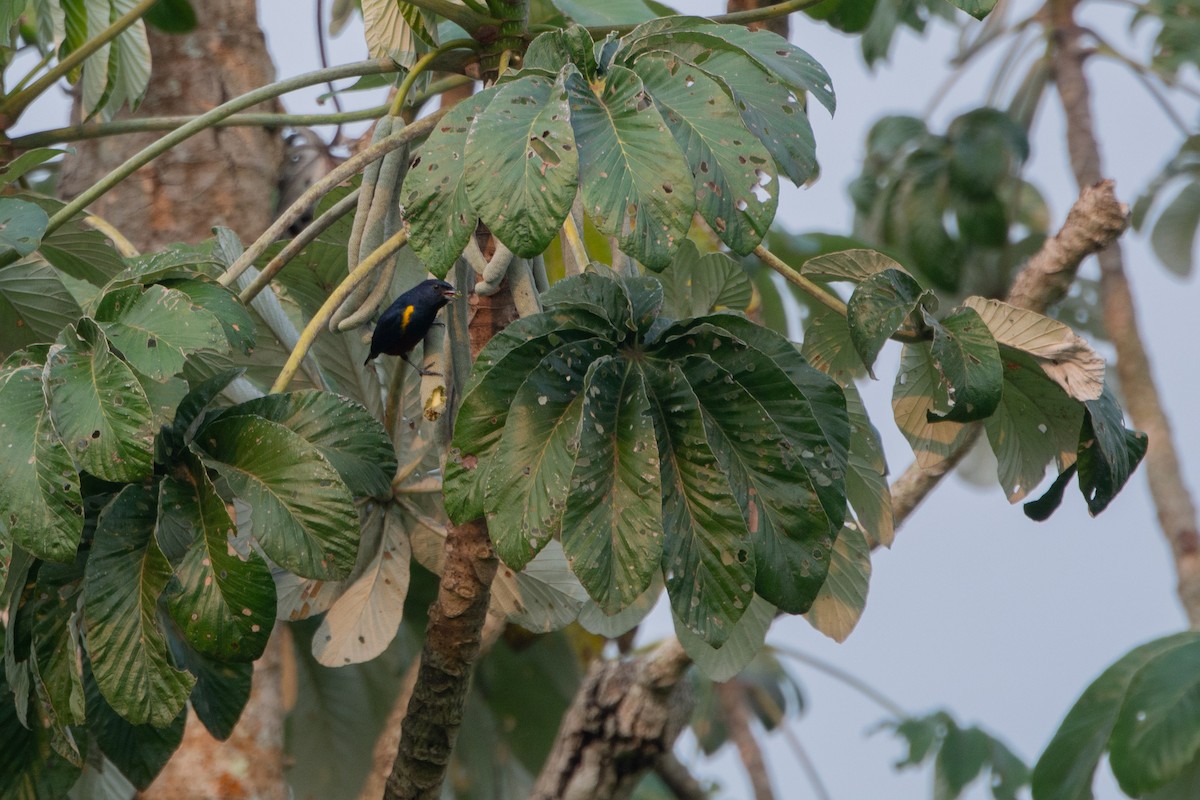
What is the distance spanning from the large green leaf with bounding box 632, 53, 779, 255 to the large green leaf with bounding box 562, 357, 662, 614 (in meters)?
0.17

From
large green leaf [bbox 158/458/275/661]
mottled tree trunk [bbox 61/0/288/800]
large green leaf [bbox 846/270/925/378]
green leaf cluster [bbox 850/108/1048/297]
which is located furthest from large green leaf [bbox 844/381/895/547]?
green leaf cluster [bbox 850/108/1048/297]

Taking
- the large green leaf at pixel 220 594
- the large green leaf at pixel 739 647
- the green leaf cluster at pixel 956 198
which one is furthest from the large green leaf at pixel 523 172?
the green leaf cluster at pixel 956 198

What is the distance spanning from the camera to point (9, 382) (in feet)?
3.93

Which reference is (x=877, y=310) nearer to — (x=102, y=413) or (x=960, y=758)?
(x=102, y=413)

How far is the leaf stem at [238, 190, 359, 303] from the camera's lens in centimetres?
144

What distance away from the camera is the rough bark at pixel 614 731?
2.42 meters

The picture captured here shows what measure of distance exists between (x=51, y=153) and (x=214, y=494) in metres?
0.64

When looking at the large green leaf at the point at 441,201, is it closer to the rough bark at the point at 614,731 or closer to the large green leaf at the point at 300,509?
the large green leaf at the point at 300,509

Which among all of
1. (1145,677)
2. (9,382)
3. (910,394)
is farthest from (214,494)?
(1145,677)

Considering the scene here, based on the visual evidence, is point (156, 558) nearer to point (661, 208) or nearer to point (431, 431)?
point (431, 431)

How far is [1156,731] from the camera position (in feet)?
6.49

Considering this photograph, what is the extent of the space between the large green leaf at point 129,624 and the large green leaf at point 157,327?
141 millimetres

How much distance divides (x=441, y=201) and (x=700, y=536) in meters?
0.39

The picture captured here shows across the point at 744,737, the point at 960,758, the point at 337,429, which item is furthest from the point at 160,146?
the point at 744,737
